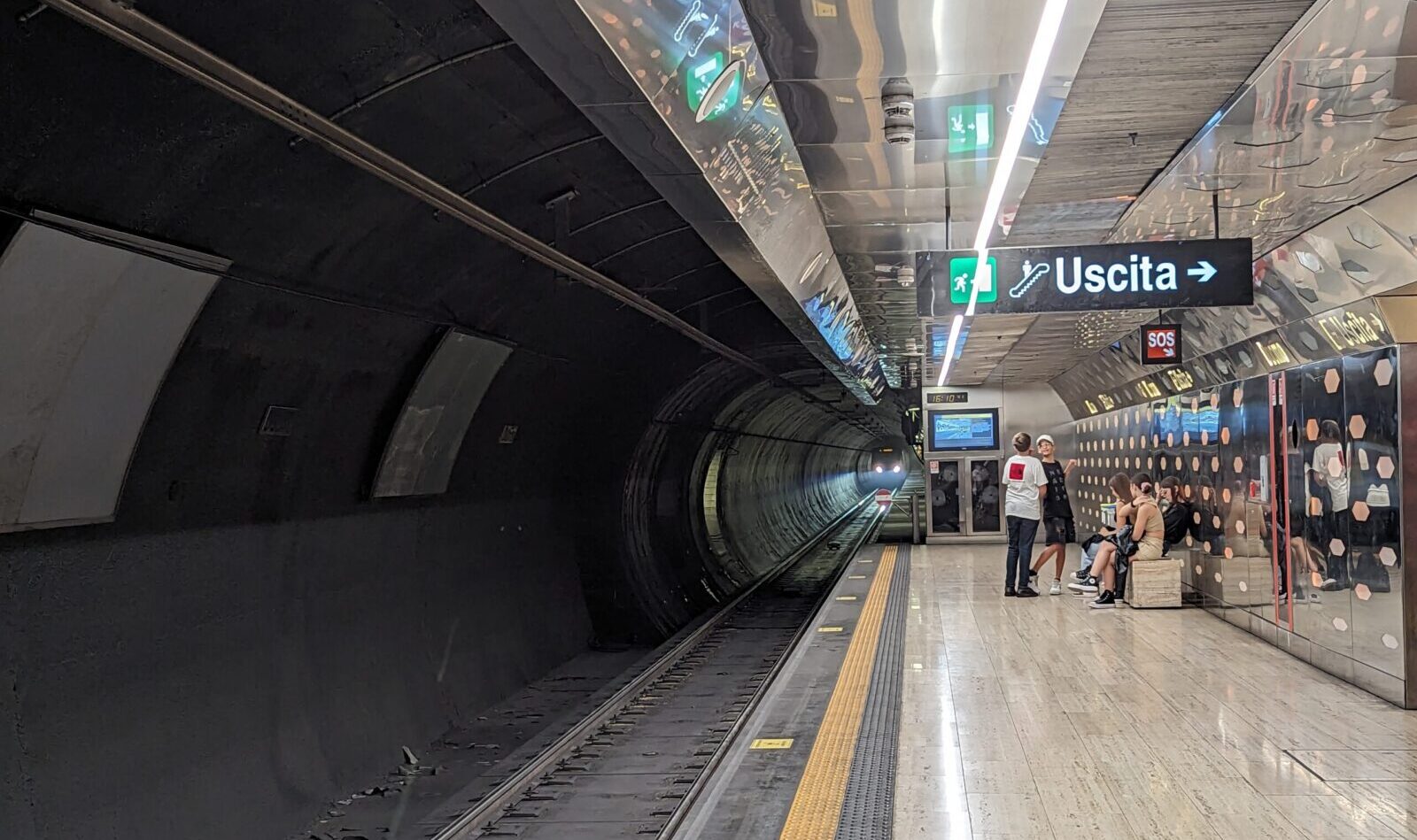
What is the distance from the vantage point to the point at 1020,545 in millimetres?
12242

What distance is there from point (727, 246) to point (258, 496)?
3.25m

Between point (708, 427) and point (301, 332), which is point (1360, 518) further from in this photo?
point (708, 427)

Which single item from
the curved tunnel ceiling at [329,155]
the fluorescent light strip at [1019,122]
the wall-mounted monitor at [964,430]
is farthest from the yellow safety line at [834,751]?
the wall-mounted monitor at [964,430]

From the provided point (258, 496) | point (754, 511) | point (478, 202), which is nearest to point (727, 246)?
point (478, 202)

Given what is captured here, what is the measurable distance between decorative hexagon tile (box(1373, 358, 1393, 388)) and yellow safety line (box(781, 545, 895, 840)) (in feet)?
11.6

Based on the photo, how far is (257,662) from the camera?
7238mm

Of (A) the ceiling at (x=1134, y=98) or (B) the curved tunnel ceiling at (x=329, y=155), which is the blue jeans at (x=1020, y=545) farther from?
(B) the curved tunnel ceiling at (x=329, y=155)

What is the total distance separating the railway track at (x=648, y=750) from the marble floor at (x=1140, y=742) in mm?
1681

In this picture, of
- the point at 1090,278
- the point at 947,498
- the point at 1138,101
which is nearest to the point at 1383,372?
the point at 1090,278

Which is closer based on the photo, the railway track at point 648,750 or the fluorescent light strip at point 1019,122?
the fluorescent light strip at point 1019,122

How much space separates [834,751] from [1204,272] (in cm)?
404

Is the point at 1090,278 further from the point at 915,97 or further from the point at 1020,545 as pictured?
the point at 1020,545

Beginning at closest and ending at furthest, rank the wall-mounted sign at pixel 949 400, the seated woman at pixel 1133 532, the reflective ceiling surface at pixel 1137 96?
the reflective ceiling surface at pixel 1137 96 < the seated woman at pixel 1133 532 < the wall-mounted sign at pixel 949 400

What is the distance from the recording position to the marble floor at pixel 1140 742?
4.94m
